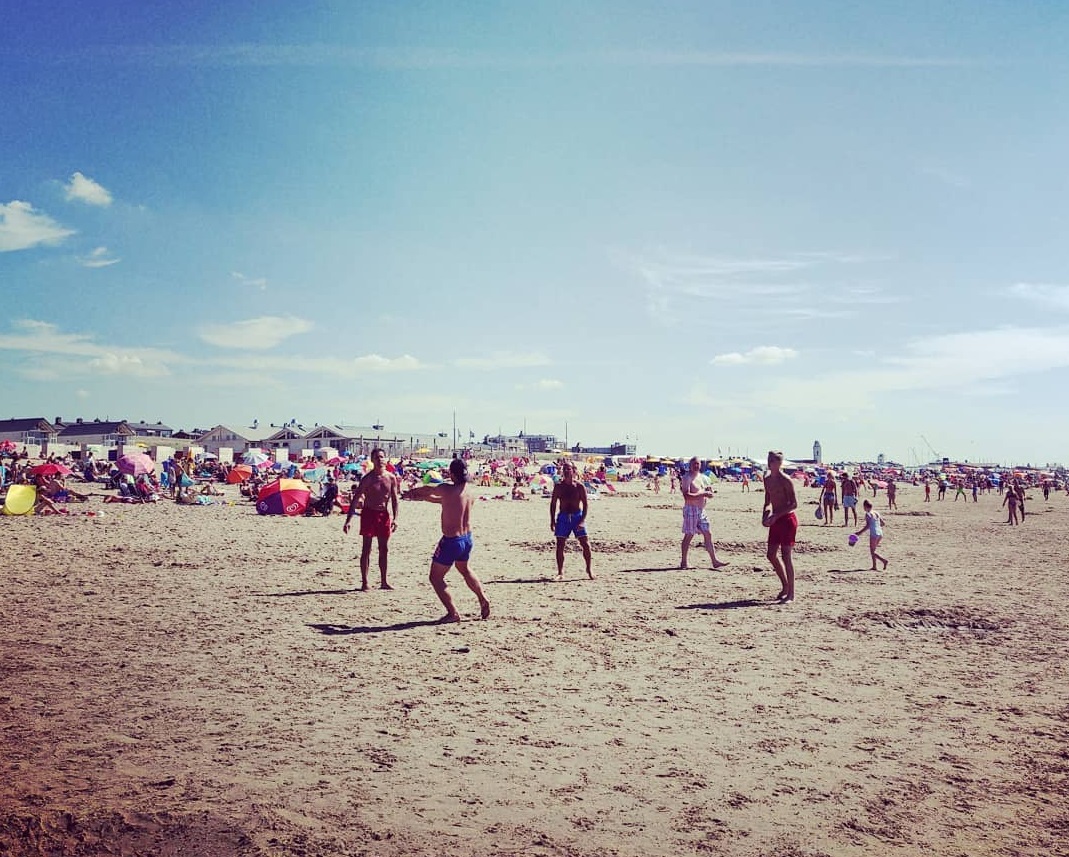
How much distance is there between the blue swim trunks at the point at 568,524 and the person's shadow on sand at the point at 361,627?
349 centimetres

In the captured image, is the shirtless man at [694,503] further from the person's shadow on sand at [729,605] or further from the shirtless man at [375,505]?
the shirtless man at [375,505]

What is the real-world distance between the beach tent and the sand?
40.2 ft

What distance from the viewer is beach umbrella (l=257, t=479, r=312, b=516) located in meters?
22.9

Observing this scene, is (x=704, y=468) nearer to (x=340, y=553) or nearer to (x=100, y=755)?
(x=340, y=553)

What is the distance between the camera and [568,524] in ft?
36.7

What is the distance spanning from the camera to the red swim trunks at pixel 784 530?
9.56 metres

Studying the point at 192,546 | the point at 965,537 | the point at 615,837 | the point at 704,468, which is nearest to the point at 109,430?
the point at 704,468

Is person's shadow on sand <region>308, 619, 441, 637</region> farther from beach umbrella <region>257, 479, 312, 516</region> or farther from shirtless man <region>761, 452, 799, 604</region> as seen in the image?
beach umbrella <region>257, 479, 312, 516</region>

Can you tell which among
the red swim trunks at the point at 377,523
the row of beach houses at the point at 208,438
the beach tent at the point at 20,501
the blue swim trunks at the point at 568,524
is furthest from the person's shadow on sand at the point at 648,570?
the row of beach houses at the point at 208,438

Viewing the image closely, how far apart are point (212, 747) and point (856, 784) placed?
3916mm

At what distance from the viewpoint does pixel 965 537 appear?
67.9 feet

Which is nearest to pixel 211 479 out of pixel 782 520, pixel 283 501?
pixel 283 501

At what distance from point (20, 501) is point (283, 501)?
7170 millimetres

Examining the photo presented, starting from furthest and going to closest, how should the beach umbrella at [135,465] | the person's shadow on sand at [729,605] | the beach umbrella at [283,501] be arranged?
the beach umbrella at [135,465]
the beach umbrella at [283,501]
the person's shadow on sand at [729,605]
